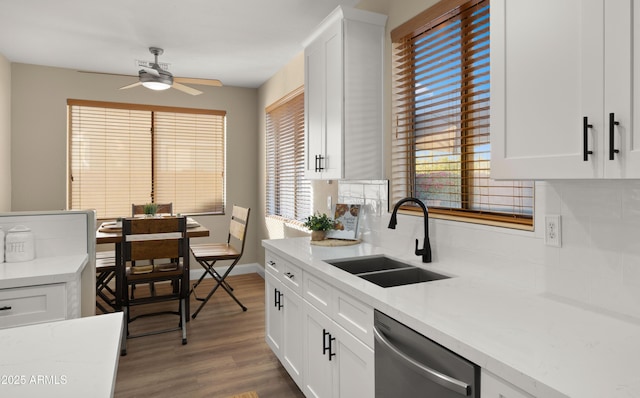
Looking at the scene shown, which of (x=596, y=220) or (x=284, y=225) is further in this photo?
(x=284, y=225)

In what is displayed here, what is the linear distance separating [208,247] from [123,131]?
6.03 feet

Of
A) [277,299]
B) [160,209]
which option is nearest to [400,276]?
[277,299]

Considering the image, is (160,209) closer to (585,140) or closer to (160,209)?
(160,209)

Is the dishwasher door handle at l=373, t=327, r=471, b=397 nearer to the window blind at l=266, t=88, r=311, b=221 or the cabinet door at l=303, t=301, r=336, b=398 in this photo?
the cabinet door at l=303, t=301, r=336, b=398

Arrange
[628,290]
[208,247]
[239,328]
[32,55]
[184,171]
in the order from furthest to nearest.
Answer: [184,171] < [208,247] < [32,55] < [239,328] < [628,290]

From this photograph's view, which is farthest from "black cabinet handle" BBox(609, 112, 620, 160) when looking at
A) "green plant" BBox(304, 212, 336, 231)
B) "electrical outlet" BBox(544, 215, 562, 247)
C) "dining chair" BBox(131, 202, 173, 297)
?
"dining chair" BBox(131, 202, 173, 297)

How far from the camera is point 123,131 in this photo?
474 centimetres

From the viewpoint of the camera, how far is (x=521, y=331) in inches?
44.0

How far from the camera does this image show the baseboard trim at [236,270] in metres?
5.06

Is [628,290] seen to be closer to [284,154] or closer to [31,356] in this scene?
[31,356]

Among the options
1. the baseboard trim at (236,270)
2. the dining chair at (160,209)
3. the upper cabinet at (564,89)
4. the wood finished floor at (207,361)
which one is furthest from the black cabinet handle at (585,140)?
the baseboard trim at (236,270)

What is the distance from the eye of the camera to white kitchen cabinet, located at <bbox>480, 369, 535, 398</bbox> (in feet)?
3.06

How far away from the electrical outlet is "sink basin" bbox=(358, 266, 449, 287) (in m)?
0.53

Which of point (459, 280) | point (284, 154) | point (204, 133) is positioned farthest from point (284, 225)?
point (459, 280)
